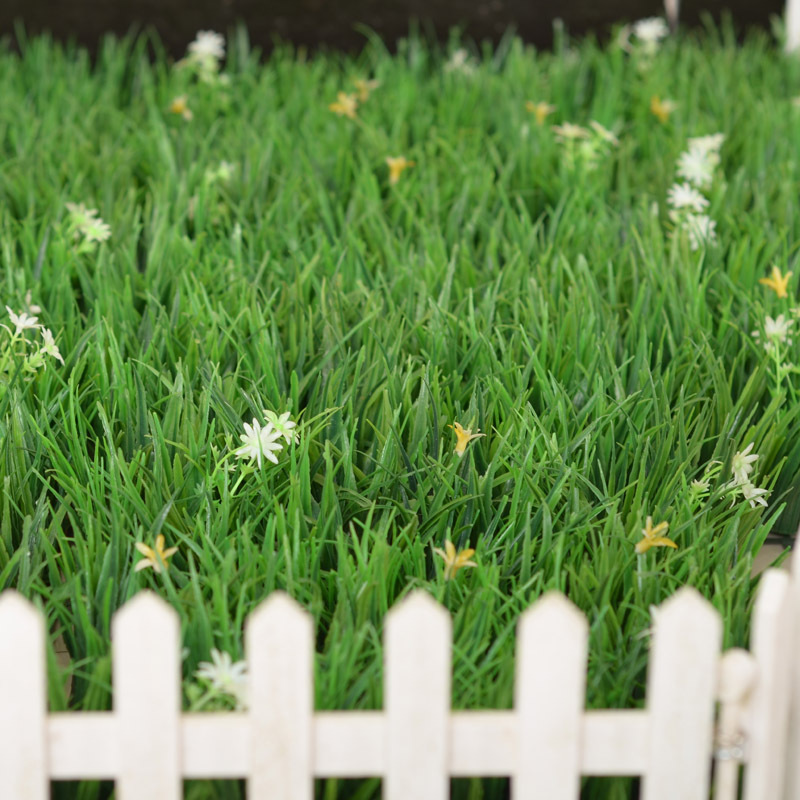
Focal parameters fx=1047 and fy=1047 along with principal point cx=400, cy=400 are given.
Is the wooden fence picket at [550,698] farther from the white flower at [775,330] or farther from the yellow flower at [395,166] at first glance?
the yellow flower at [395,166]

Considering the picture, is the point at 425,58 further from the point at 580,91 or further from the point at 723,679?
the point at 723,679

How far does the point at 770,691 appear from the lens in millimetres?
859

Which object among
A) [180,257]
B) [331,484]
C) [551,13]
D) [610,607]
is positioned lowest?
[610,607]

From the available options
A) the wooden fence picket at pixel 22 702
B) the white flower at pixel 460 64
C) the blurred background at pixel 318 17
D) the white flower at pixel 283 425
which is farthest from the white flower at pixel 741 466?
the blurred background at pixel 318 17

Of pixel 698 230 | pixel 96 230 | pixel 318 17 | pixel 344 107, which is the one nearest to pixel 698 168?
pixel 698 230

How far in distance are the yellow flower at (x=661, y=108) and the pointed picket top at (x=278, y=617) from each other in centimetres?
250

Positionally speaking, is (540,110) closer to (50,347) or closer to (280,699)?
(50,347)

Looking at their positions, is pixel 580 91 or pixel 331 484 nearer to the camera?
pixel 331 484

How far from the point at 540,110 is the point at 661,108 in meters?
0.37

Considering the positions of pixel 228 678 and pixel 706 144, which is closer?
pixel 228 678

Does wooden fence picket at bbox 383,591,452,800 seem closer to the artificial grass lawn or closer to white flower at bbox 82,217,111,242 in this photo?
the artificial grass lawn

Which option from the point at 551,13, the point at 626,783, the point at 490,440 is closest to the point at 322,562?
the point at 490,440

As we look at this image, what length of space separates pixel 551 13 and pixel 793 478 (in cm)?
306

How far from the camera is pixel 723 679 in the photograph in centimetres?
86
